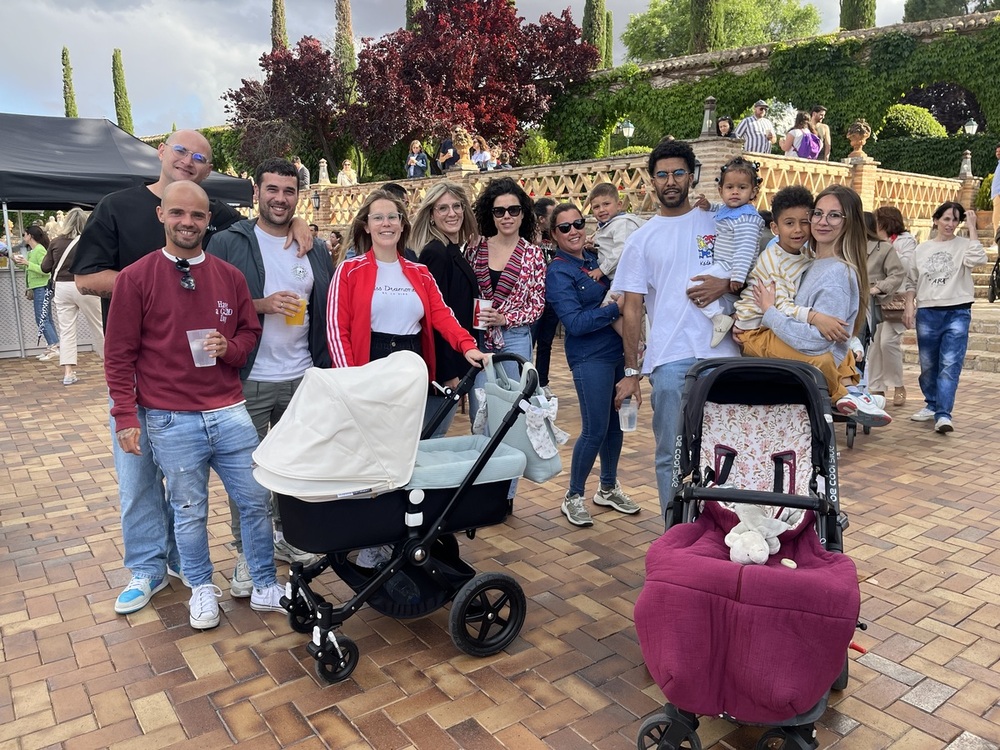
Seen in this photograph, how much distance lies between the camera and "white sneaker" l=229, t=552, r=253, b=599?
3645mm

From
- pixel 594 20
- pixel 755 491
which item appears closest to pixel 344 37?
pixel 594 20

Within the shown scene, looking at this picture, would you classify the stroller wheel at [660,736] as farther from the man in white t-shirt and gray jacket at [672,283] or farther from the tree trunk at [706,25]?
the tree trunk at [706,25]

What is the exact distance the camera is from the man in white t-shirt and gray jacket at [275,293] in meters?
3.51

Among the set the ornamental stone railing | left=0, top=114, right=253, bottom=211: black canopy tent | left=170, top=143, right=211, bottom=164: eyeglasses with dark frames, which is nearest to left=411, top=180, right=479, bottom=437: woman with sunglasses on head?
left=170, top=143, right=211, bottom=164: eyeglasses with dark frames

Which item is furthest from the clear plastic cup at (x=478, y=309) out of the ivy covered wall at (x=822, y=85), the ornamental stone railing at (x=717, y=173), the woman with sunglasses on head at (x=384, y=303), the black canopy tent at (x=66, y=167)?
the ivy covered wall at (x=822, y=85)

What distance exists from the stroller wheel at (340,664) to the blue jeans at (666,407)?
4.99ft

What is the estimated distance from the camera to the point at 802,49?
22781mm

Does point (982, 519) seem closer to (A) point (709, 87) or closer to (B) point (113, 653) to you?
(B) point (113, 653)

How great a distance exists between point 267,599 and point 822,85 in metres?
24.0

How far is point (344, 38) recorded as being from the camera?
35.9 m

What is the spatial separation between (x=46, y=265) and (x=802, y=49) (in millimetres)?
21782

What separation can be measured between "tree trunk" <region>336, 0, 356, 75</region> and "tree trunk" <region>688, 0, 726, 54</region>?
14.5 meters

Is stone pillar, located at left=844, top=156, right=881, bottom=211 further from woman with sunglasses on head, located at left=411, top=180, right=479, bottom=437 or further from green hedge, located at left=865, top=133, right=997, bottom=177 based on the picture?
woman with sunglasses on head, located at left=411, top=180, right=479, bottom=437

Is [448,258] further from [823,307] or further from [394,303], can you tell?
[823,307]
